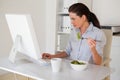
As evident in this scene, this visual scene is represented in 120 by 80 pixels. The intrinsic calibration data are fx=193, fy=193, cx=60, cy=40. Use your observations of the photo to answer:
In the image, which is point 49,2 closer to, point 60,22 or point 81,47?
point 60,22

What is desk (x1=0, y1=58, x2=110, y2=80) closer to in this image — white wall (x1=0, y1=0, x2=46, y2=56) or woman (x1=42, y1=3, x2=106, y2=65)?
woman (x1=42, y1=3, x2=106, y2=65)

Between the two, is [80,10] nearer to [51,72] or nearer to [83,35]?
[83,35]

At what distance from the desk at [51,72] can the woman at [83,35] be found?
0.76 ft

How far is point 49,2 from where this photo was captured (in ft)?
10.3

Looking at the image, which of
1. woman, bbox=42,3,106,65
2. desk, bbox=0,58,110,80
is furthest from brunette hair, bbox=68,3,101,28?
desk, bbox=0,58,110,80

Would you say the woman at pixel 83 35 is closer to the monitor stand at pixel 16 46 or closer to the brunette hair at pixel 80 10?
the brunette hair at pixel 80 10

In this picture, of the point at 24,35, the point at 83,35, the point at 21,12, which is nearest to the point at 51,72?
the point at 24,35

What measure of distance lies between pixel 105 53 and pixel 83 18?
1.38 ft

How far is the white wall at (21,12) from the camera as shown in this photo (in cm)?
260

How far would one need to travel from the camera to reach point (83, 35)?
1720 mm

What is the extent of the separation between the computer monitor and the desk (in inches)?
3.2

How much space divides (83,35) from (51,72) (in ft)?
1.99

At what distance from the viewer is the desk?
1143 mm

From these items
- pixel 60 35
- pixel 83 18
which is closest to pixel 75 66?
pixel 83 18
